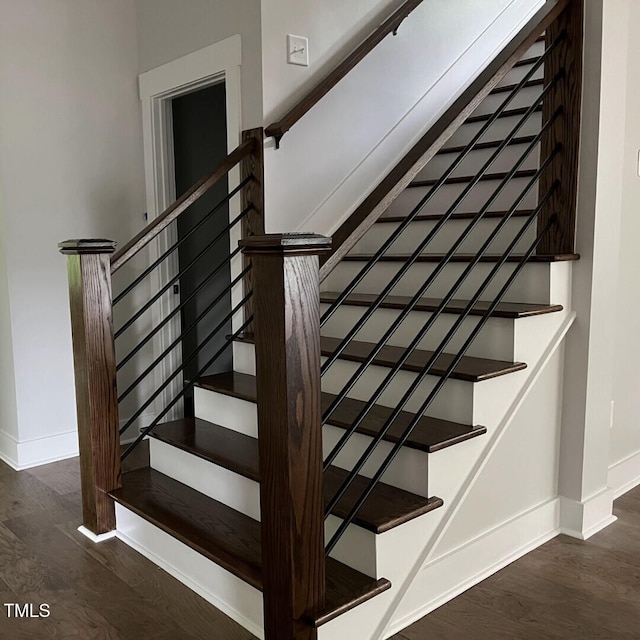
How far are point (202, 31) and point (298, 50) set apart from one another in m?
0.55

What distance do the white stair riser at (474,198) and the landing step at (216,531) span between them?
1630mm

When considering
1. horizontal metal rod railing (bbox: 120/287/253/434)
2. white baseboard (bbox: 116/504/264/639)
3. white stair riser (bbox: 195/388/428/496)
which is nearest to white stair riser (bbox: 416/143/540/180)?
horizontal metal rod railing (bbox: 120/287/253/434)

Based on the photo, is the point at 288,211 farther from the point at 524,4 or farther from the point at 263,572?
the point at 524,4

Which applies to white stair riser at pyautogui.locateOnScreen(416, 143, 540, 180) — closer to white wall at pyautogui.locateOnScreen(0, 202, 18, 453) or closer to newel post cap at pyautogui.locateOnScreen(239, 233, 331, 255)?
newel post cap at pyautogui.locateOnScreen(239, 233, 331, 255)

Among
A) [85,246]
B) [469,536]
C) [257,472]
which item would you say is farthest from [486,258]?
[85,246]

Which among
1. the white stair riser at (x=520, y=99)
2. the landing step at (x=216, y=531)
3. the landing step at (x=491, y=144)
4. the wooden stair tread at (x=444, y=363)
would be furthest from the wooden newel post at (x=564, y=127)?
the landing step at (x=216, y=531)

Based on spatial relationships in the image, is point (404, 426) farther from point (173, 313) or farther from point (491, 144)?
point (491, 144)

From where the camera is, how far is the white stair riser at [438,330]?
2.37 metres

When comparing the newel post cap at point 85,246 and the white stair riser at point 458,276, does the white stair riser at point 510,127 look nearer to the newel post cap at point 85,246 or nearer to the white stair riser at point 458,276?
the white stair riser at point 458,276

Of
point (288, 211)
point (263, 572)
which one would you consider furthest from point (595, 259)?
point (263, 572)

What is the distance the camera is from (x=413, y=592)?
206cm

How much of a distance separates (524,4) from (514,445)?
10.1 ft

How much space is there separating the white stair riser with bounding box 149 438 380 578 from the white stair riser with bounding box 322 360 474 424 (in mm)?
526

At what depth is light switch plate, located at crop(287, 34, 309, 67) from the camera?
3045 millimetres
